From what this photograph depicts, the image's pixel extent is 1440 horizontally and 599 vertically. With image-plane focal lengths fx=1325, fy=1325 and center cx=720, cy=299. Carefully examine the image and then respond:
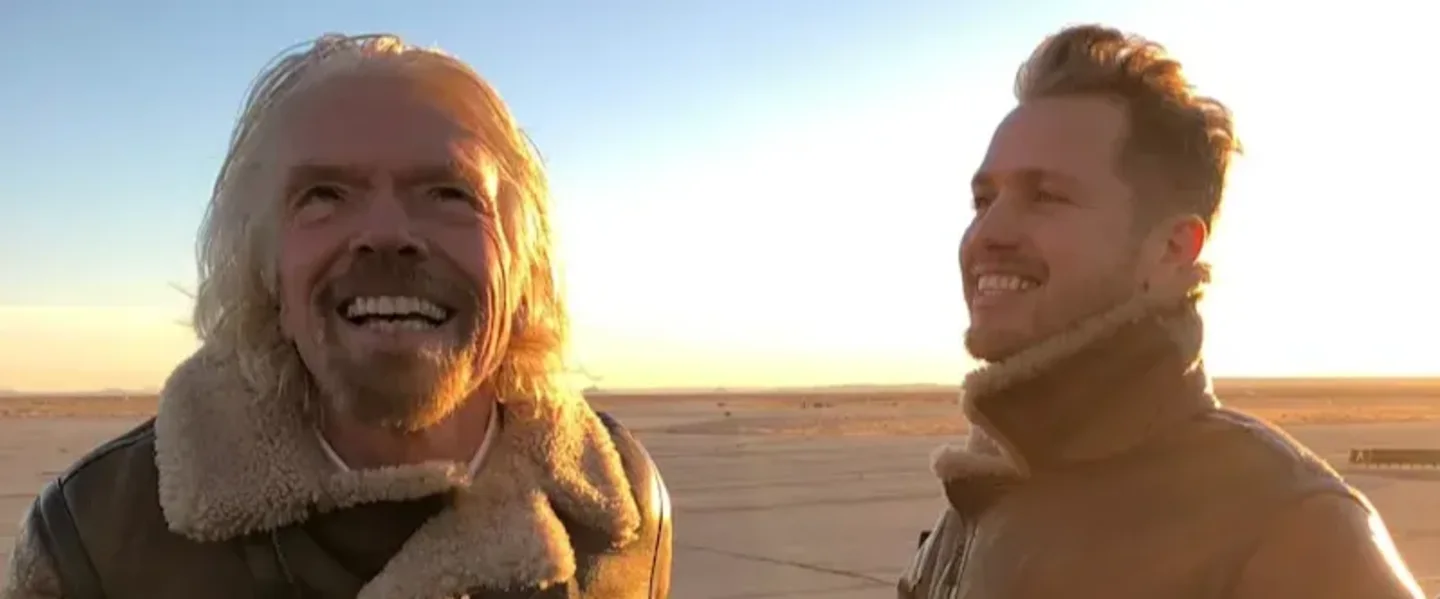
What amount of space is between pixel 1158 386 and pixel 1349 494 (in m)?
0.38

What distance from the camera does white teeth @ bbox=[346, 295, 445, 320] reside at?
197 cm

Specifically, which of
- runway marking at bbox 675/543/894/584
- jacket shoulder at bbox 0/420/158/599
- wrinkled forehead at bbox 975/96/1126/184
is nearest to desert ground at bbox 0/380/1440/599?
runway marking at bbox 675/543/894/584

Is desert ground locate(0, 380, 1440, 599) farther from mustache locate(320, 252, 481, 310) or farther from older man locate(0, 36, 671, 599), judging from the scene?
mustache locate(320, 252, 481, 310)

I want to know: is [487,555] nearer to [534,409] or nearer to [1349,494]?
[534,409]

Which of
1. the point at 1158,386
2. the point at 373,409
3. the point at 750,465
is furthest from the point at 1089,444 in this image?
the point at 750,465

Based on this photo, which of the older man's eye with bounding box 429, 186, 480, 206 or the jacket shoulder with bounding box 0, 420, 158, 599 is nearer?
the jacket shoulder with bounding box 0, 420, 158, 599

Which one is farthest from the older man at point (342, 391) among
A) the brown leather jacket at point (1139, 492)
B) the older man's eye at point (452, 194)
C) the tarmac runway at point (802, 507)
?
the tarmac runway at point (802, 507)

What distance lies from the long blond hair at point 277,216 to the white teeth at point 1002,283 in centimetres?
91

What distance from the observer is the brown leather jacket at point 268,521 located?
1951mm

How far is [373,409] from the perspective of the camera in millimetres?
2018

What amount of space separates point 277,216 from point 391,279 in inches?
9.2

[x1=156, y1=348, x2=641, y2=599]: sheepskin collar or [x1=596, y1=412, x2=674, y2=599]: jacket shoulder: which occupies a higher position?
[x1=156, y1=348, x2=641, y2=599]: sheepskin collar

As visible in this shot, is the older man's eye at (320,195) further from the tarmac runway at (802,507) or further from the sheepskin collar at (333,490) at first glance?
the tarmac runway at (802,507)

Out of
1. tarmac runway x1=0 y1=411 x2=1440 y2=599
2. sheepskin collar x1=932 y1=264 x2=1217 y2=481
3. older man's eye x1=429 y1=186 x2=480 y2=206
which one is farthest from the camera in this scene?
tarmac runway x1=0 y1=411 x2=1440 y2=599
